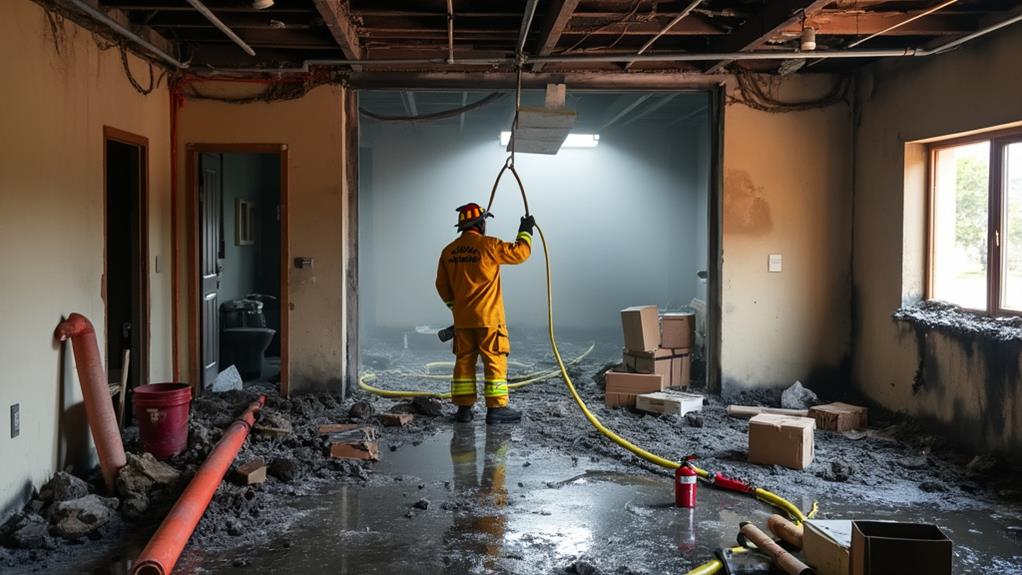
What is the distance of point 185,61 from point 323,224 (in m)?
1.64

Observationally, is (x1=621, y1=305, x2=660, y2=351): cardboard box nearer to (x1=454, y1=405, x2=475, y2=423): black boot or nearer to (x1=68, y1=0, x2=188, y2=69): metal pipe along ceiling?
(x1=454, y1=405, x2=475, y2=423): black boot

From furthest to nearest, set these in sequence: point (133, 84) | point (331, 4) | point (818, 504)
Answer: point (133, 84) < point (331, 4) < point (818, 504)

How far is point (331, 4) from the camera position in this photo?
16.6 feet

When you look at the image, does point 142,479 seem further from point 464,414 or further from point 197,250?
point 197,250

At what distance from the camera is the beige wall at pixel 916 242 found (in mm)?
5109

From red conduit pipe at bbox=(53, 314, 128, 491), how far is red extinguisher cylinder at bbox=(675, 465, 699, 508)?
3.01 meters

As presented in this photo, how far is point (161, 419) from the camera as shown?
16.3ft

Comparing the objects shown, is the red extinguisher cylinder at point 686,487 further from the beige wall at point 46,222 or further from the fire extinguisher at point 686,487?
the beige wall at point 46,222

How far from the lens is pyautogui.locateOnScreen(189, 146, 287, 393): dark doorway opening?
6941 mm

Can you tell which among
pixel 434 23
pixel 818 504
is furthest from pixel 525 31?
pixel 818 504

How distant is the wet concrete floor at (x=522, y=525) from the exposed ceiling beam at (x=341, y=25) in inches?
110

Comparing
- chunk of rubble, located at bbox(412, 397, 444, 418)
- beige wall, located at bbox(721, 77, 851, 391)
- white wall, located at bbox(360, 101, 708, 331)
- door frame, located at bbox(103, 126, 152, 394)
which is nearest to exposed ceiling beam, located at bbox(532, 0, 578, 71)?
beige wall, located at bbox(721, 77, 851, 391)

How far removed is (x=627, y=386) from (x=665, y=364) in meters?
0.64

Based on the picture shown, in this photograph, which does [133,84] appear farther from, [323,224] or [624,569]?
[624,569]
